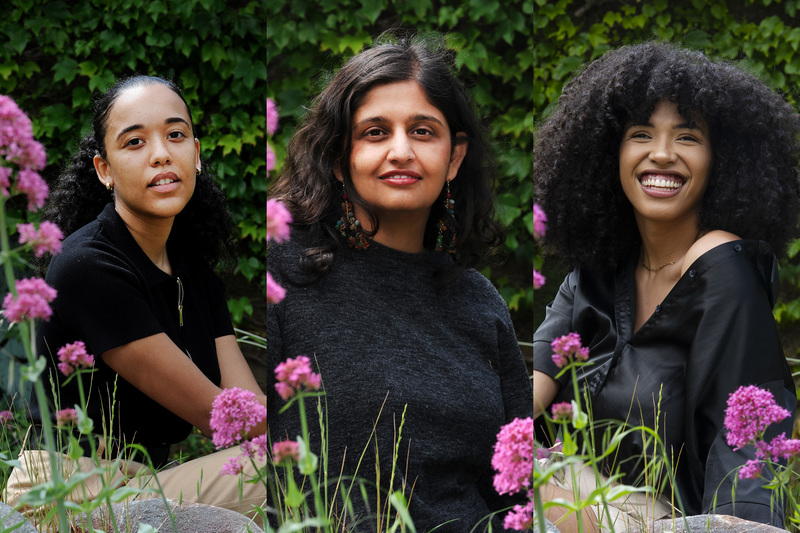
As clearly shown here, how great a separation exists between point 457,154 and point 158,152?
115 centimetres

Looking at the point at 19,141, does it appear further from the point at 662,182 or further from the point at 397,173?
the point at 662,182

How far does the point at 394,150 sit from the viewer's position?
2.21 m

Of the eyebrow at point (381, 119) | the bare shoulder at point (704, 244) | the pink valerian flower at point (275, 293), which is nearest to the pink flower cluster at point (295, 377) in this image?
the pink valerian flower at point (275, 293)

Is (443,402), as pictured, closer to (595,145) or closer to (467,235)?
(467,235)

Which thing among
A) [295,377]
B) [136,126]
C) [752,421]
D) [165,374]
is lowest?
[752,421]

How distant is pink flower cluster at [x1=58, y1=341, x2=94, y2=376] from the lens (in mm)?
2737

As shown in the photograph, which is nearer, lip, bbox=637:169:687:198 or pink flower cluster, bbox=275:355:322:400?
pink flower cluster, bbox=275:355:322:400

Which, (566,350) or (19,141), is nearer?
(19,141)

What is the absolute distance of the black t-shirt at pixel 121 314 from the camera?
2746 mm

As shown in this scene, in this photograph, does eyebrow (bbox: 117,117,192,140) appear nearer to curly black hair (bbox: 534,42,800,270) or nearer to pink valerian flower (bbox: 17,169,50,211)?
pink valerian flower (bbox: 17,169,50,211)

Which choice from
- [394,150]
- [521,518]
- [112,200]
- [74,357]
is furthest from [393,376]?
[112,200]

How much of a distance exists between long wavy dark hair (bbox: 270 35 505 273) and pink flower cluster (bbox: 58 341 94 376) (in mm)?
993

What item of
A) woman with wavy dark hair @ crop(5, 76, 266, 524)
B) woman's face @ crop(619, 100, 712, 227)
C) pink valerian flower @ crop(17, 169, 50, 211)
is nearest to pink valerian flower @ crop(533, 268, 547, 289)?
woman's face @ crop(619, 100, 712, 227)

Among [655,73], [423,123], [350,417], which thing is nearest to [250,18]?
[423,123]
